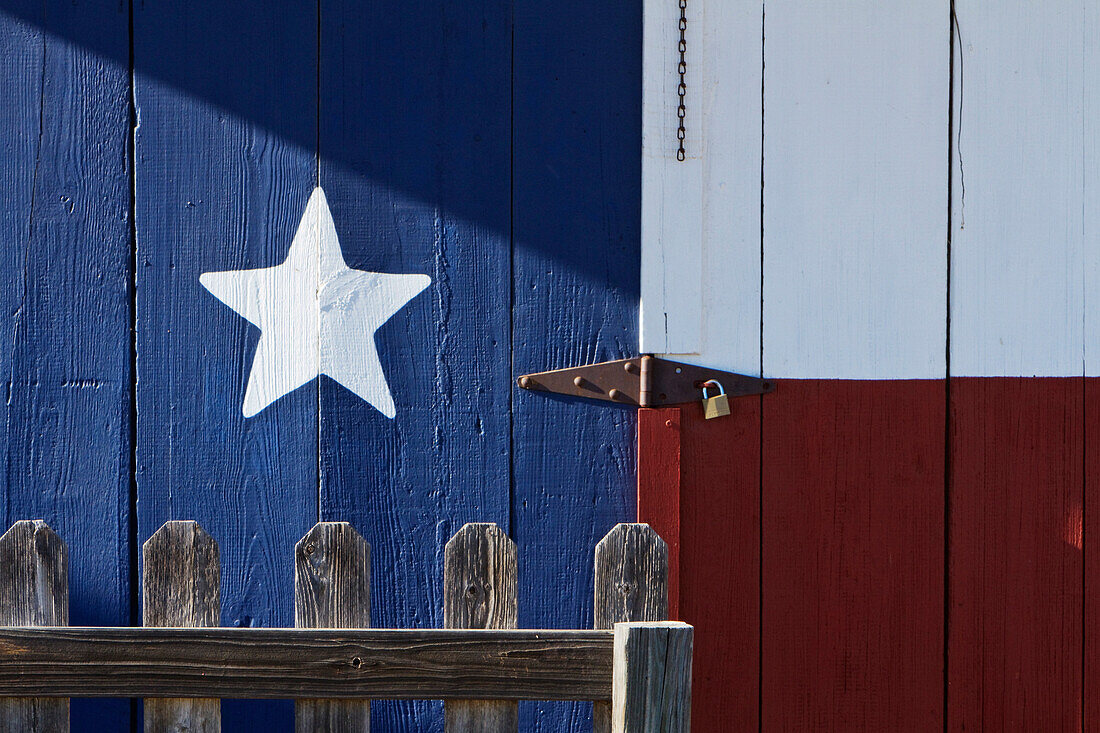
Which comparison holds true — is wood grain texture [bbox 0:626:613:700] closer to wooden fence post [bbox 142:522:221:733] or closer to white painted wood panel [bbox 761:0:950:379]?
wooden fence post [bbox 142:522:221:733]

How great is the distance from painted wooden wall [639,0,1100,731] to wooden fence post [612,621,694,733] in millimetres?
539

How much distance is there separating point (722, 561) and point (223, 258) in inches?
46.5

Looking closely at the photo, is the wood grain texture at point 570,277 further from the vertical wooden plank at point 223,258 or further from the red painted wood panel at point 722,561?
the vertical wooden plank at point 223,258

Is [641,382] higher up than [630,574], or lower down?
higher up

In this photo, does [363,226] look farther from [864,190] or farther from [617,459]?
[864,190]

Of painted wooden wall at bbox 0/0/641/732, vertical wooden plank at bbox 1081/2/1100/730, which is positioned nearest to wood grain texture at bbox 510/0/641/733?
painted wooden wall at bbox 0/0/641/732

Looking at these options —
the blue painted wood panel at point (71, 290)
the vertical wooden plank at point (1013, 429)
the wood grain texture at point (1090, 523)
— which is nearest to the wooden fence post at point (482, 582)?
the blue painted wood panel at point (71, 290)

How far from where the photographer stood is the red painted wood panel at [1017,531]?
1.88 meters

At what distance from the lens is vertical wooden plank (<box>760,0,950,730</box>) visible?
1875 mm

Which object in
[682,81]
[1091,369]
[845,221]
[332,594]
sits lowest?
[332,594]

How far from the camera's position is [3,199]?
1866mm

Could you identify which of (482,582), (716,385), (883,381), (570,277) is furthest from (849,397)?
(482,582)

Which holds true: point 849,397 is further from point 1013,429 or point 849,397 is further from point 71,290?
point 71,290

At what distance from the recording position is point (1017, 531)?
1881mm
